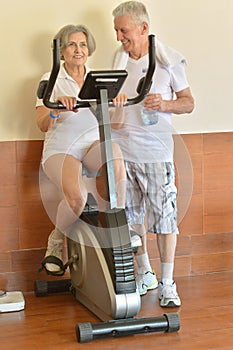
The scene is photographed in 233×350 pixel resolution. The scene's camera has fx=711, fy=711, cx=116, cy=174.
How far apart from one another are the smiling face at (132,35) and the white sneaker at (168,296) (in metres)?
1.36

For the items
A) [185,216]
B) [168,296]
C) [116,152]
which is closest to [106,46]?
[116,152]

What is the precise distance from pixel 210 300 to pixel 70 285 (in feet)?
2.77

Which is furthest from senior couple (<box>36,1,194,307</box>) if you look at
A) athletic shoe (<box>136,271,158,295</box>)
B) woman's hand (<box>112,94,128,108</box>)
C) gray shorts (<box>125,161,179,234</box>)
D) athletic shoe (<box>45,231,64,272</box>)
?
woman's hand (<box>112,94,128,108</box>)

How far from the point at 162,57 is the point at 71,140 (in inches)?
28.0

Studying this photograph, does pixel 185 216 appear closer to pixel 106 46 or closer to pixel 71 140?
pixel 71 140

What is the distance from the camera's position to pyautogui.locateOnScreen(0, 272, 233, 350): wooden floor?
3521 mm

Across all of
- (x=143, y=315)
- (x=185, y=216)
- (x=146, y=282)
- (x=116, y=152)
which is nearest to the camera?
(x=143, y=315)

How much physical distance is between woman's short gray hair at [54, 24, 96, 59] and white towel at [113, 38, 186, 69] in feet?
0.54

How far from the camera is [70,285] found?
4309 mm

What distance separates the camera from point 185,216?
15.4 feet

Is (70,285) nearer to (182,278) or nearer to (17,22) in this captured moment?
(182,278)

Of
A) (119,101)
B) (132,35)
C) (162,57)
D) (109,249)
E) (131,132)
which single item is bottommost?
(109,249)

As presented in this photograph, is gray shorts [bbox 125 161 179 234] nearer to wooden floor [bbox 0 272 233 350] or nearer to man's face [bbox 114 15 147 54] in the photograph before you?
wooden floor [bbox 0 272 233 350]

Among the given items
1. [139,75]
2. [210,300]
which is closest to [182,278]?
[210,300]
